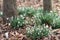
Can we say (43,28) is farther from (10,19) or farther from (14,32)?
(10,19)

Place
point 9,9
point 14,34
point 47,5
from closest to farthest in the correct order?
point 14,34 → point 9,9 → point 47,5

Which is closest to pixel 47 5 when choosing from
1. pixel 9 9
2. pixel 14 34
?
pixel 9 9

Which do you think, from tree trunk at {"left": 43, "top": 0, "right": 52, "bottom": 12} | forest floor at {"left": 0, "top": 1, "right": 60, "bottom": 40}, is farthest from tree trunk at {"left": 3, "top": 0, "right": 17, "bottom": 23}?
tree trunk at {"left": 43, "top": 0, "right": 52, "bottom": 12}

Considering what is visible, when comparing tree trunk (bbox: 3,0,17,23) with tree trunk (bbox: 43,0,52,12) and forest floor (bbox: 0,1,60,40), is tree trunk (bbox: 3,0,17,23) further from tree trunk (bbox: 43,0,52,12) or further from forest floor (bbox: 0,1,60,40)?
tree trunk (bbox: 43,0,52,12)

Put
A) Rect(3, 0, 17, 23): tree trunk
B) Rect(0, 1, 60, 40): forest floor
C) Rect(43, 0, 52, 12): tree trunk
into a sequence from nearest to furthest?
Rect(0, 1, 60, 40): forest floor, Rect(3, 0, 17, 23): tree trunk, Rect(43, 0, 52, 12): tree trunk

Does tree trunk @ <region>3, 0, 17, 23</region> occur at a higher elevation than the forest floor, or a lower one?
higher

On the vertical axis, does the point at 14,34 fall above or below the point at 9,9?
below

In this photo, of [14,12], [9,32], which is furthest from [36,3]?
[9,32]

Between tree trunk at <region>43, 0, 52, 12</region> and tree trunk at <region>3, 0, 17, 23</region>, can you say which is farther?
tree trunk at <region>43, 0, 52, 12</region>

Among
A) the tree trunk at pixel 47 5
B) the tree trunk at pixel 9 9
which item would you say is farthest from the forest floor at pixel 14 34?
the tree trunk at pixel 47 5

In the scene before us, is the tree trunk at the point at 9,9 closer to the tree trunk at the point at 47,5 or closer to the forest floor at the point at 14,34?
the forest floor at the point at 14,34

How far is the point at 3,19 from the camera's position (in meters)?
8.47

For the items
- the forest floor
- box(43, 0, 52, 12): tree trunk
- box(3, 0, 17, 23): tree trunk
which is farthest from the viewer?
box(43, 0, 52, 12): tree trunk

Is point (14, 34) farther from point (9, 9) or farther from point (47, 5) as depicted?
point (47, 5)
